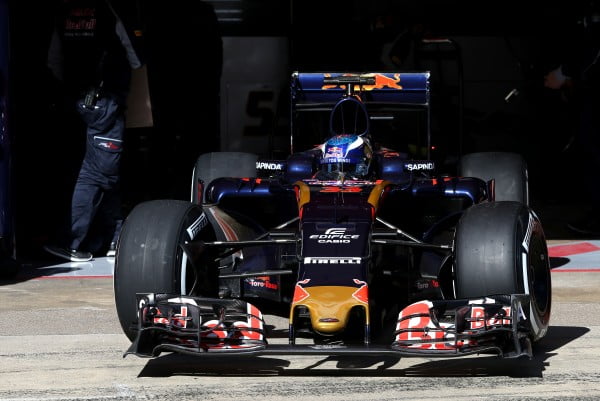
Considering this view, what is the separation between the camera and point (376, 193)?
782cm

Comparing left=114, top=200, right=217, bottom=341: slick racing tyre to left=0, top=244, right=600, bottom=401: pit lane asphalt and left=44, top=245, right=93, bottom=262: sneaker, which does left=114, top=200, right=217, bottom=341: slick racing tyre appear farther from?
left=44, top=245, right=93, bottom=262: sneaker

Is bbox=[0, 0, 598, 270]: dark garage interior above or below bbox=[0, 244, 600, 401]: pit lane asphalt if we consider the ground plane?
above

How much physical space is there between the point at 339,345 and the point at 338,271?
1.75 ft

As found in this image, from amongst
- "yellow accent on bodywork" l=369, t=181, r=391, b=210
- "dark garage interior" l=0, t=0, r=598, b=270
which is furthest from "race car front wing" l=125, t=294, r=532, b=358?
"dark garage interior" l=0, t=0, r=598, b=270

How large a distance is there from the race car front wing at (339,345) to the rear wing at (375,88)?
11.8 ft

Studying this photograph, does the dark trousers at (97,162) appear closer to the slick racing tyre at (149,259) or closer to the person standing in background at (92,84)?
the person standing in background at (92,84)

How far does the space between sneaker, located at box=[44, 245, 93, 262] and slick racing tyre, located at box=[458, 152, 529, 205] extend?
3.06 m

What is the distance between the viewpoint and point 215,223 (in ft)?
28.0

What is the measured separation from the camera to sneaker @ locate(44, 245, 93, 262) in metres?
11.0

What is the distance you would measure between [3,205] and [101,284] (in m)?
1.30

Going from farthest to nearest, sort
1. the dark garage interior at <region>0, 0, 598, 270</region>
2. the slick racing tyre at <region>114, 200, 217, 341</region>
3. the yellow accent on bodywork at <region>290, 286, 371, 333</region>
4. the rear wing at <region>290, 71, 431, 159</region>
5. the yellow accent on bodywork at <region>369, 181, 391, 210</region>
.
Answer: the dark garage interior at <region>0, 0, 598, 270</region>, the rear wing at <region>290, 71, 431, 159</region>, the yellow accent on bodywork at <region>369, 181, 391, 210</region>, the slick racing tyre at <region>114, 200, 217, 341</region>, the yellow accent on bodywork at <region>290, 286, 371, 333</region>

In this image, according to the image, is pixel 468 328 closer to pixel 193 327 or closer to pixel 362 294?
pixel 362 294

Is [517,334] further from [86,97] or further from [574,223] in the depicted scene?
[574,223]

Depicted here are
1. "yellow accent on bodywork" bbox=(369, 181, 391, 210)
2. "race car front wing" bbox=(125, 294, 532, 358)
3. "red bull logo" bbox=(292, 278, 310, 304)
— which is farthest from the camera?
"yellow accent on bodywork" bbox=(369, 181, 391, 210)
